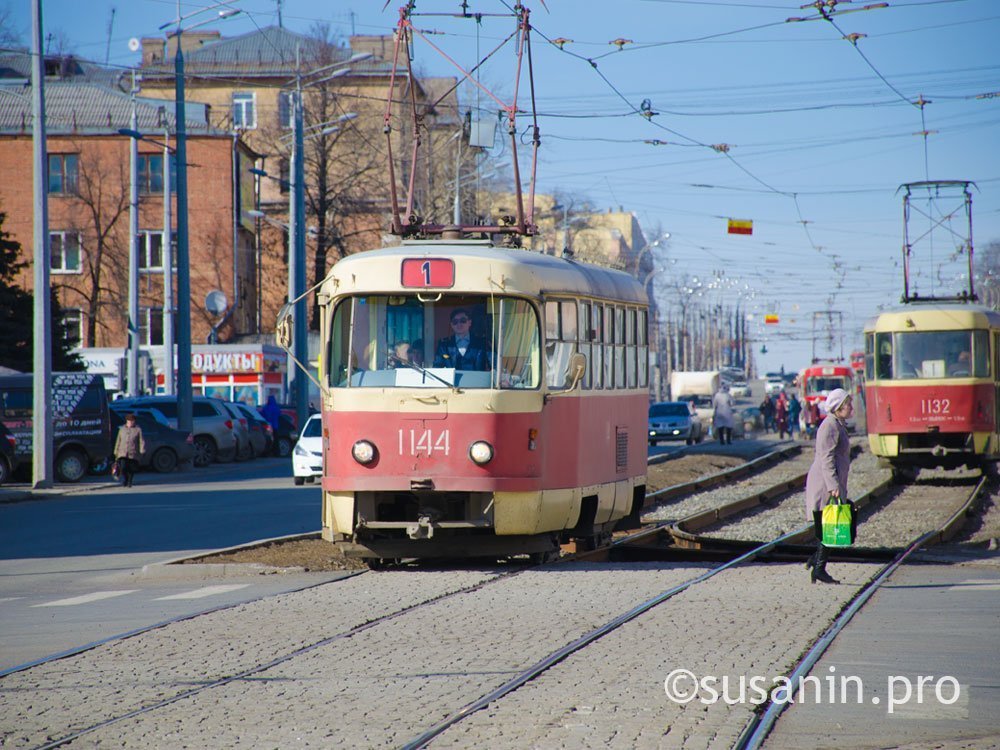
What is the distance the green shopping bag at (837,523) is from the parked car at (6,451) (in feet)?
73.4

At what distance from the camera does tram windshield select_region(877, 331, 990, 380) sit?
2920cm

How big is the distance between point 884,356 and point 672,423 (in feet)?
88.5

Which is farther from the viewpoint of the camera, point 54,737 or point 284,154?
point 284,154

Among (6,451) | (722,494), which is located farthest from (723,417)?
(6,451)

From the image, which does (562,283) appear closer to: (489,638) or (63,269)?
(489,638)

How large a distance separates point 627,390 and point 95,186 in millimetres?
53352

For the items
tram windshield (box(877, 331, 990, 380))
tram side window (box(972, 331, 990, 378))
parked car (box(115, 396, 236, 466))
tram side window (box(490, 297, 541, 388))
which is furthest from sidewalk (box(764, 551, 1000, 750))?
parked car (box(115, 396, 236, 466))

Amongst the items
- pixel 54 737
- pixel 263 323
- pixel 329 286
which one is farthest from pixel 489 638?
pixel 263 323

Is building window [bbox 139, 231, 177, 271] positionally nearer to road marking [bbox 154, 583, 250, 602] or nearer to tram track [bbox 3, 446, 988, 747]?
road marking [bbox 154, 583, 250, 602]

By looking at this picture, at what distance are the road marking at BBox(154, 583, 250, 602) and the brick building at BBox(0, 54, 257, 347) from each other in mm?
52021

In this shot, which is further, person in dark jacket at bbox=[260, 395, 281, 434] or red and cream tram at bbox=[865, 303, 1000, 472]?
person in dark jacket at bbox=[260, 395, 281, 434]

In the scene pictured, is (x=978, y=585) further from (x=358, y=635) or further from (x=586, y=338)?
(x=358, y=635)

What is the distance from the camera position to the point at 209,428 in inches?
1666

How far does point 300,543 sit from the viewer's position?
1753cm
